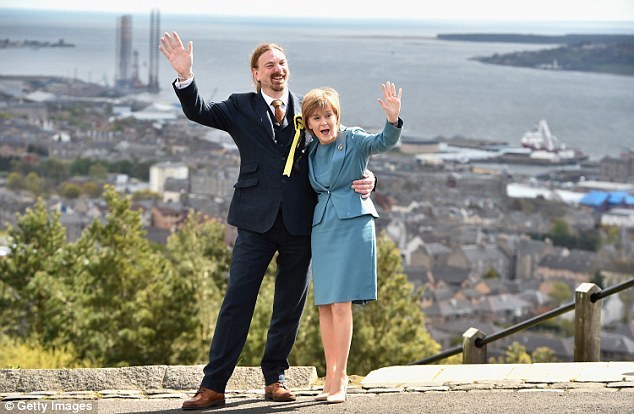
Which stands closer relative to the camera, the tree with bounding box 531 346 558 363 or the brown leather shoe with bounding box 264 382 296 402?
the brown leather shoe with bounding box 264 382 296 402

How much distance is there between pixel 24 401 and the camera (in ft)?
12.9

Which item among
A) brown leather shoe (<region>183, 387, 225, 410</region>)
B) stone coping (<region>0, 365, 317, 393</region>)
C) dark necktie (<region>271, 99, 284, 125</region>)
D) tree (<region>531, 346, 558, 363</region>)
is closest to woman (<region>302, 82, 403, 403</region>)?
dark necktie (<region>271, 99, 284, 125</region>)

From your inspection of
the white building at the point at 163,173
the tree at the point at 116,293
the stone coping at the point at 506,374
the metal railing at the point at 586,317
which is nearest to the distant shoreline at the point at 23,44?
the white building at the point at 163,173

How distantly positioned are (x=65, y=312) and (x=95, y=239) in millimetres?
2002

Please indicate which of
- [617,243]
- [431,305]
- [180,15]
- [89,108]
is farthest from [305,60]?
[431,305]

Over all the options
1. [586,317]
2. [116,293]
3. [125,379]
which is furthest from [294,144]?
[116,293]

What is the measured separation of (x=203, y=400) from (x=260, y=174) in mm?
751

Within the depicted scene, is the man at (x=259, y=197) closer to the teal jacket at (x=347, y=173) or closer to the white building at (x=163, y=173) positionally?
the teal jacket at (x=347, y=173)

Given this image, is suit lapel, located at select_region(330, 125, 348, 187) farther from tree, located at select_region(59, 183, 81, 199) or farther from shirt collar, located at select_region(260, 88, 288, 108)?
tree, located at select_region(59, 183, 81, 199)

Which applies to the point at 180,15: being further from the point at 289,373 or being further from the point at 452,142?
the point at 289,373

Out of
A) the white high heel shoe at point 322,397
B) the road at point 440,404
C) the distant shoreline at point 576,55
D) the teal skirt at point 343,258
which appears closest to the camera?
the road at point 440,404

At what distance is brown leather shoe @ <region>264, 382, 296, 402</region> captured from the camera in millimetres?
3891

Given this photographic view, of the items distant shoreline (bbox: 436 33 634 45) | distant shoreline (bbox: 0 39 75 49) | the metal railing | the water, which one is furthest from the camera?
distant shoreline (bbox: 436 33 634 45)

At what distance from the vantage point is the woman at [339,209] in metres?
3.71
